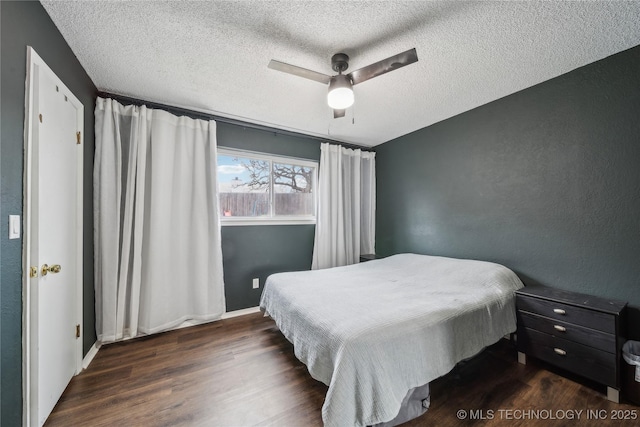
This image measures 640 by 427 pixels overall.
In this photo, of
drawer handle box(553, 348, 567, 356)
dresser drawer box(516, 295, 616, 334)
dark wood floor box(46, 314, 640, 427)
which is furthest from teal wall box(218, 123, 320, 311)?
drawer handle box(553, 348, 567, 356)

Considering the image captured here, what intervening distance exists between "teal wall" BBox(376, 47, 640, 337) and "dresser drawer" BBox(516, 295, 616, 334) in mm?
418

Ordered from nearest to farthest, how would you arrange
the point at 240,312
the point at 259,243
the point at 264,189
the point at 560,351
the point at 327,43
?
the point at 327,43 → the point at 560,351 → the point at 240,312 → the point at 259,243 → the point at 264,189

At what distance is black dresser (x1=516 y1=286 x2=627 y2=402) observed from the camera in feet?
5.19

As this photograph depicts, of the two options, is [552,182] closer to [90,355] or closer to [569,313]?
[569,313]

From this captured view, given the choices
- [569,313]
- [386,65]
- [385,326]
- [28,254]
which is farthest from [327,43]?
[569,313]

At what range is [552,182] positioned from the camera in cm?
215

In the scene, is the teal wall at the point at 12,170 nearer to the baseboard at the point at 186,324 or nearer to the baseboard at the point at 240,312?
the baseboard at the point at 186,324

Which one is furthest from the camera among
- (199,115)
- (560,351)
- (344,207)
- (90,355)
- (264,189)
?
(344,207)

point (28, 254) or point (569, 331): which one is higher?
point (28, 254)

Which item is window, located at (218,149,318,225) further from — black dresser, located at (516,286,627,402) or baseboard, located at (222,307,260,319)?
black dresser, located at (516,286,627,402)

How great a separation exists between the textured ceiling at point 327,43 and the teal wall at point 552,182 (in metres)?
0.24

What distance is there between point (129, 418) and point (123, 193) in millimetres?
1945

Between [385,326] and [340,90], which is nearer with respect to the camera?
[385,326]

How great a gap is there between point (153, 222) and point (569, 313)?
377 centimetres
